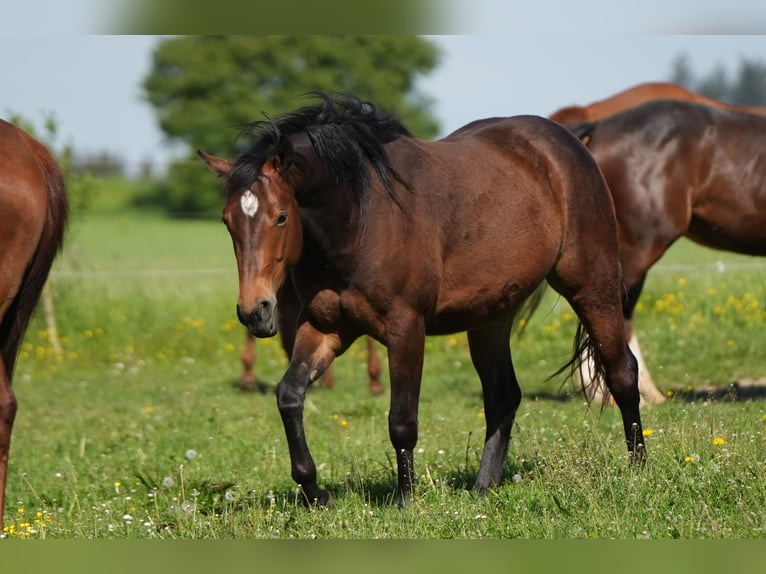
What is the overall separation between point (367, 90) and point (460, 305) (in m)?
49.8

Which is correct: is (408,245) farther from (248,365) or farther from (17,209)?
(248,365)

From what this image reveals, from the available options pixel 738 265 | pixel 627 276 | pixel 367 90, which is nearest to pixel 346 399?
pixel 627 276

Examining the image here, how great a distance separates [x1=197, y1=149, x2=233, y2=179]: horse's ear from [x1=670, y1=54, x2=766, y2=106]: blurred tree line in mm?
35327

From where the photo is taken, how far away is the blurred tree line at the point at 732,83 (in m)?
48.2

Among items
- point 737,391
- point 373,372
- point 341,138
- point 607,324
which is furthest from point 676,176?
point 341,138

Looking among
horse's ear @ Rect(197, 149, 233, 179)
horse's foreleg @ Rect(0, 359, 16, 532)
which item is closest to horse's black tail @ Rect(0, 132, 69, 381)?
horse's foreleg @ Rect(0, 359, 16, 532)

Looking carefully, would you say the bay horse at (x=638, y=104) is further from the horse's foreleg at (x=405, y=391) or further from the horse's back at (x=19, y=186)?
the horse's back at (x=19, y=186)

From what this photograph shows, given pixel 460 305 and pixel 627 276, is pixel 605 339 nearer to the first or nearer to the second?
pixel 460 305

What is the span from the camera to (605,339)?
21.6 feet

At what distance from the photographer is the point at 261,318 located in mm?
5012

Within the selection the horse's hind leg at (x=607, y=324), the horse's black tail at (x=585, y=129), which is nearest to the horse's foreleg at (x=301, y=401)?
the horse's hind leg at (x=607, y=324)

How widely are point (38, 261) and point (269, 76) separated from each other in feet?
170

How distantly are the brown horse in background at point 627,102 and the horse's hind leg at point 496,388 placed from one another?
445 cm

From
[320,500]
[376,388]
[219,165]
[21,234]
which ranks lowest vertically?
[376,388]
